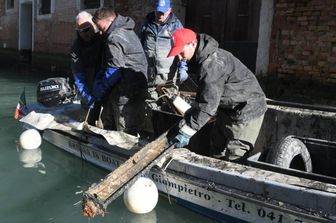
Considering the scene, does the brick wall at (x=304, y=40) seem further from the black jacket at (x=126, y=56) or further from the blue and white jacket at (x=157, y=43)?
the black jacket at (x=126, y=56)

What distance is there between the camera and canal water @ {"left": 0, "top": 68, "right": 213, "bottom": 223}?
14.5 feet

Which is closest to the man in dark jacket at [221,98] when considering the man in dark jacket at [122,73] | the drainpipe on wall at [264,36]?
the man in dark jacket at [122,73]

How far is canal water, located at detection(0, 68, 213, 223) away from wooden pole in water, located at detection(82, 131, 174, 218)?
673 mm

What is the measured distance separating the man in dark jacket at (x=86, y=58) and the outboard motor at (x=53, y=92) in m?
1.27

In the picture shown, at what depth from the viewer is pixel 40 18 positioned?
16984mm

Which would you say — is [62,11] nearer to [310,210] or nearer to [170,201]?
[170,201]

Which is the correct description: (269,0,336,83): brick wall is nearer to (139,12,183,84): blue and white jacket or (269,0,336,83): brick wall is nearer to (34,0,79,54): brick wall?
(139,12,183,84): blue and white jacket

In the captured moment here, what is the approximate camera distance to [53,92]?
696 cm

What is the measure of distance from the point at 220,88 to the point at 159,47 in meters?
1.92

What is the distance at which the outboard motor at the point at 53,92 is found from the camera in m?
6.95

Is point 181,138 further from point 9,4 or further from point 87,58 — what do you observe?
point 9,4

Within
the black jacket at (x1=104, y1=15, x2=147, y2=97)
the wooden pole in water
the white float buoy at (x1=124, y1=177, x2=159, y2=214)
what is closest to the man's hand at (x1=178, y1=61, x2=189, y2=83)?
the black jacket at (x1=104, y1=15, x2=147, y2=97)

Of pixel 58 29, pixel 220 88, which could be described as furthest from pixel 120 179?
pixel 58 29

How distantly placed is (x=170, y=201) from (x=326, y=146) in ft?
5.13
